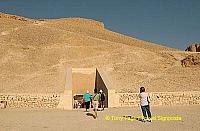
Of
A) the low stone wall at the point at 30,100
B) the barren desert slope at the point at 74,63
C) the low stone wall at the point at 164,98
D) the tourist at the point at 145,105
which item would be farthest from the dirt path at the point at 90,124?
the barren desert slope at the point at 74,63

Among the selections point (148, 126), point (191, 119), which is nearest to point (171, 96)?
point (191, 119)

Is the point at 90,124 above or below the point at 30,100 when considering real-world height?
below

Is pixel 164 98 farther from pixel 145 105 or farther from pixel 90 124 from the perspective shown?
pixel 90 124

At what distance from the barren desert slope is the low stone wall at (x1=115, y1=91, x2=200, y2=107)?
88.1 inches

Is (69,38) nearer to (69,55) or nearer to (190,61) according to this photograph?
(69,55)

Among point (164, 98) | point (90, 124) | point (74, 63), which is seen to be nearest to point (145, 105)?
point (90, 124)

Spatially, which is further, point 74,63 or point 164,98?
point 74,63

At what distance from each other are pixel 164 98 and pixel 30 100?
266 inches

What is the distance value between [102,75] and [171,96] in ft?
17.4

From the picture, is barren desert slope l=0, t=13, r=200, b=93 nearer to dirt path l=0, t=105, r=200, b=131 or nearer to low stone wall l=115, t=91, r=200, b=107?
low stone wall l=115, t=91, r=200, b=107

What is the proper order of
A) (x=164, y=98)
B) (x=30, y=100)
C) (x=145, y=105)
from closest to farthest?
(x=145, y=105) < (x=30, y=100) < (x=164, y=98)

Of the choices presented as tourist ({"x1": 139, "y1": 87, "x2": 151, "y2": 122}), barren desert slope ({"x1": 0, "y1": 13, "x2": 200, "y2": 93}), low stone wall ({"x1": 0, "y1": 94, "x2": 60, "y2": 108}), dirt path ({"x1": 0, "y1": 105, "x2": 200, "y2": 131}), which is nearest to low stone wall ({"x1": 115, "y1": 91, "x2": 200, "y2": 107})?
barren desert slope ({"x1": 0, "y1": 13, "x2": 200, "y2": 93})

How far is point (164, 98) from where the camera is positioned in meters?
15.4

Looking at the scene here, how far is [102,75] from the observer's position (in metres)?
19.3
